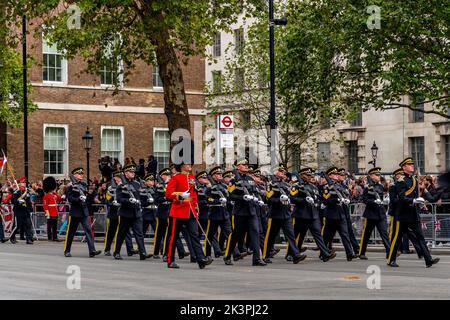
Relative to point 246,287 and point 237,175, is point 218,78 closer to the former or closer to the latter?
point 237,175

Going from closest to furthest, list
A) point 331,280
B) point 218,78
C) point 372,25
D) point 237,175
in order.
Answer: point 331,280 → point 237,175 → point 372,25 → point 218,78

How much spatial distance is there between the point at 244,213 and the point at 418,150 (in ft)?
123

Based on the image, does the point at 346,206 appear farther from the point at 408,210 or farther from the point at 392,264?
the point at 408,210

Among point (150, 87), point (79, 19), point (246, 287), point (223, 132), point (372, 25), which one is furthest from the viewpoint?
point (150, 87)

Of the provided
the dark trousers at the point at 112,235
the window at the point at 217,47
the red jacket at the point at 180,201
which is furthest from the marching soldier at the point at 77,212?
the window at the point at 217,47

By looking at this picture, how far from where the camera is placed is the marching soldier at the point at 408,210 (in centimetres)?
2155

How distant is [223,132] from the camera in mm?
30219

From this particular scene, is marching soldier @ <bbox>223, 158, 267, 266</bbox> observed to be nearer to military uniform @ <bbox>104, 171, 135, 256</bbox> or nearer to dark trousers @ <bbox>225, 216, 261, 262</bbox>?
dark trousers @ <bbox>225, 216, 261, 262</bbox>

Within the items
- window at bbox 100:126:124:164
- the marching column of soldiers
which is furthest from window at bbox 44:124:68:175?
the marching column of soldiers

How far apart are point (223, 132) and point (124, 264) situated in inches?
306

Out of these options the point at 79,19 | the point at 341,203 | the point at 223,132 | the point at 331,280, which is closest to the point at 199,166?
the point at 79,19

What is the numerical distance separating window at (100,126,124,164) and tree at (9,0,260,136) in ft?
63.6

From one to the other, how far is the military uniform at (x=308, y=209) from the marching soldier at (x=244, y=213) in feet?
4.51

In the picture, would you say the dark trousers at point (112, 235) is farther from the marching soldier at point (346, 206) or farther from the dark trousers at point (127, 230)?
the marching soldier at point (346, 206)
